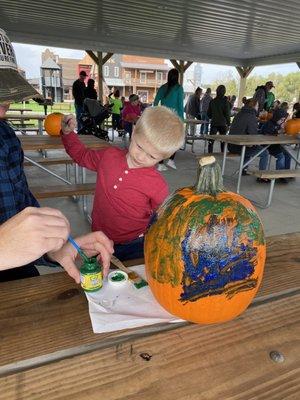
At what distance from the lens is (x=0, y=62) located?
3.00 feet

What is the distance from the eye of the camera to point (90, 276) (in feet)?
2.42

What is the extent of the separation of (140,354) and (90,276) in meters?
0.23

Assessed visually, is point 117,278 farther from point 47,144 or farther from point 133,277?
point 47,144

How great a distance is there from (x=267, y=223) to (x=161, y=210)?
10.1 ft

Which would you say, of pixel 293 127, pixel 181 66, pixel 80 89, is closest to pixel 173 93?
pixel 293 127

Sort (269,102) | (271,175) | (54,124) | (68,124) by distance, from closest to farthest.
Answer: (68,124) < (54,124) < (271,175) < (269,102)

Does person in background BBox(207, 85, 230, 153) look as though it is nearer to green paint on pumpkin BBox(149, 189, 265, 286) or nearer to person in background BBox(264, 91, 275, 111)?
person in background BBox(264, 91, 275, 111)

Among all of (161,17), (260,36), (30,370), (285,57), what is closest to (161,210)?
(30,370)

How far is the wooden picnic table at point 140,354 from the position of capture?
1.67 ft

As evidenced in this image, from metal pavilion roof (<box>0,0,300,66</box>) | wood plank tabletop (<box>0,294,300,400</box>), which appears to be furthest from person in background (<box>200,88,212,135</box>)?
wood plank tabletop (<box>0,294,300,400</box>)

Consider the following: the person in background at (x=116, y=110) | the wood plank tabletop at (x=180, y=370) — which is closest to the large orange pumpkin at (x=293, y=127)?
the wood plank tabletop at (x=180, y=370)

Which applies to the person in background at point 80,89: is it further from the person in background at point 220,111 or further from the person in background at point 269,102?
the person in background at point 269,102

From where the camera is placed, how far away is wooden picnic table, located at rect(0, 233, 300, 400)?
0.51m

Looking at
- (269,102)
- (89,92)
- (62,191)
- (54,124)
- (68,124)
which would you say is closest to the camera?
(68,124)
